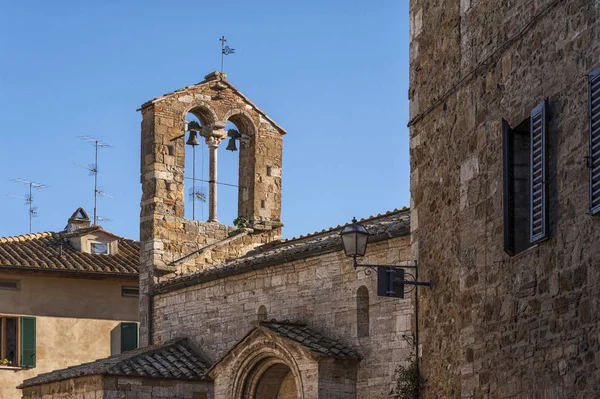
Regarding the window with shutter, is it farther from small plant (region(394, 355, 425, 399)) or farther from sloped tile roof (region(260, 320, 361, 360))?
sloped tile roof (region(260, 320, 361, 360))

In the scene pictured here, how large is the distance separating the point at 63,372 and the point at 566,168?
14.7 m

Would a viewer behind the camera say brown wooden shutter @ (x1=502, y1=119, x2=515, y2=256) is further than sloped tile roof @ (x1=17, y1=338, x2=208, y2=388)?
No

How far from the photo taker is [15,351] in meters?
28.7

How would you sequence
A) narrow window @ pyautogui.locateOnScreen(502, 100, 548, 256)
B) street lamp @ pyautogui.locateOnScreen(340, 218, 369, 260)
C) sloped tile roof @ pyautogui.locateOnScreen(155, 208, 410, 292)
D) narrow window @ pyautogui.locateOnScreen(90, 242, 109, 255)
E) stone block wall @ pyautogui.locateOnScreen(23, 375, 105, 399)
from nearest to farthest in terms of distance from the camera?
1. narrow window @ pyautogui.locateOnScreen(502, 100, 548, 256)
2. street lamp @ pyautogui.locateOnScreen(340, 218, 369, 260)
3. sloped tile roof @ pyautogui.locateOnScreen(155, 208, 410, 292)
4. stone block wall @ pyautogui.locateOnScreen(23, 375, 105, 399)
5. narrow window @ pyautogui.locateOnScreen(90, 242, 109, 255)

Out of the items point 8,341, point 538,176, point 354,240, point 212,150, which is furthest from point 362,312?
point 8,341

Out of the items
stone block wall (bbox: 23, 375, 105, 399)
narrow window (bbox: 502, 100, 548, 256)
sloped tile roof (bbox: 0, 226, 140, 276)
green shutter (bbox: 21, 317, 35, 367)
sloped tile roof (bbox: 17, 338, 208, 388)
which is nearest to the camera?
narrow window (bbox: 502, 100, 548, 256)

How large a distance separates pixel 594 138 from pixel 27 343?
2008 cm

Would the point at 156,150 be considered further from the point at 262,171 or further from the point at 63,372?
the point at 63,372

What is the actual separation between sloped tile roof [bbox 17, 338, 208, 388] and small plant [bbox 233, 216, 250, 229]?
2.99 metres

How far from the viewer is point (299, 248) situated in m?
21.1

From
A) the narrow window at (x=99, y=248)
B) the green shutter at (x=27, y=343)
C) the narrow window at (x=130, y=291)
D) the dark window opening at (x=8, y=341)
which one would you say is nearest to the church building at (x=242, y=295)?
the green shutter at (x=27, y=343)

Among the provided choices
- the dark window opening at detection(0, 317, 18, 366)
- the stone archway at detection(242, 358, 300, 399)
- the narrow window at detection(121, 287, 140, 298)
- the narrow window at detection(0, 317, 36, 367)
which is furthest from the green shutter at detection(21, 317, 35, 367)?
the stone archway at detection(242, 358, 300, 399)

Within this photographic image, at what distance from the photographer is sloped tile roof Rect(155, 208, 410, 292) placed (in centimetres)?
1905

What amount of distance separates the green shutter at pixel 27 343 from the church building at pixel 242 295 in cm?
399
